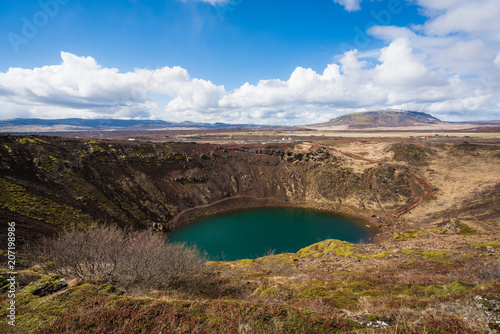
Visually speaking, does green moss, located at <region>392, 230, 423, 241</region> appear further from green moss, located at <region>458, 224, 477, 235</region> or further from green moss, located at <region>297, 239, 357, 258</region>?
green moss, located at <region>297, 239, 357, 258</region>

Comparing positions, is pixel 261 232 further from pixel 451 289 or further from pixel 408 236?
pixel 451 289

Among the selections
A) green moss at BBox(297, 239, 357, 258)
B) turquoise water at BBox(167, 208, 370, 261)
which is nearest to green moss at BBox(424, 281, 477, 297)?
green moss at BBox(297, 239, 357, 258)

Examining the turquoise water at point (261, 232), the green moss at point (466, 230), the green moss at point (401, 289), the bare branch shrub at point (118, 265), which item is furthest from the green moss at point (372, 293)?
the green moss at point (466, 230)

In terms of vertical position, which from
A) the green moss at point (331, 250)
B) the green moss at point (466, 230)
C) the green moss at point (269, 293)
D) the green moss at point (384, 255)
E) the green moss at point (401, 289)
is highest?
the green moss at point (401, 289)

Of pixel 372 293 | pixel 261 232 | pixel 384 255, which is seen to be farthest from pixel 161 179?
pixel 372 293

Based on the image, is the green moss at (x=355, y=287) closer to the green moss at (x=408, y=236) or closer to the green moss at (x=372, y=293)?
the green moss at (x=372, y=293)
